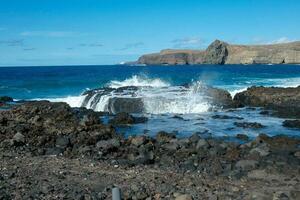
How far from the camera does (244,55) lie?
153000mm

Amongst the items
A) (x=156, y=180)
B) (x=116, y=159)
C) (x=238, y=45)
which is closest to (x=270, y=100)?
(x=116, y=159)

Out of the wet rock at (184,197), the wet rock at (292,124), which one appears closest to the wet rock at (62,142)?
the wet rock at (184,197)

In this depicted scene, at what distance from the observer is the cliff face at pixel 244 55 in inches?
5669

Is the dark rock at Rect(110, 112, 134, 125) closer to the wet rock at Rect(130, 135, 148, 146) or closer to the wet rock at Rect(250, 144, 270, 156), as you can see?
the wet rock at Rect(130, 135, 148, 146)

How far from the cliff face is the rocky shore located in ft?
421

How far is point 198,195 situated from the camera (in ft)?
32.7

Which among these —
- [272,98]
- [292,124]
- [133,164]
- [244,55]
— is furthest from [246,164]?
[244,55]

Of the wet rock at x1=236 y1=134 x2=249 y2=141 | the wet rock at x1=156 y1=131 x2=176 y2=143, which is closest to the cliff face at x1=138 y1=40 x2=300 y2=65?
the wet rock at x1=236 y1=134 x2=249 y2=141

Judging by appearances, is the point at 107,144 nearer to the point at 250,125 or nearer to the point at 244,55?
the point at 250,125

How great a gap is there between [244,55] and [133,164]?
14385cm

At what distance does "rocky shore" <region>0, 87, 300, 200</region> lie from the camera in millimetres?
10164

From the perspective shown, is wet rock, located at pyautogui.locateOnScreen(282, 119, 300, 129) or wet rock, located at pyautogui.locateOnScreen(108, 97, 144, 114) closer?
wet rock, located at pyautogui.locateOnScreen(282, 119, 300, 129)

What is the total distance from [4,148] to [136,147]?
13.7 feet

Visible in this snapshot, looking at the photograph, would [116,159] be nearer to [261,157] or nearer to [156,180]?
[156,180]
